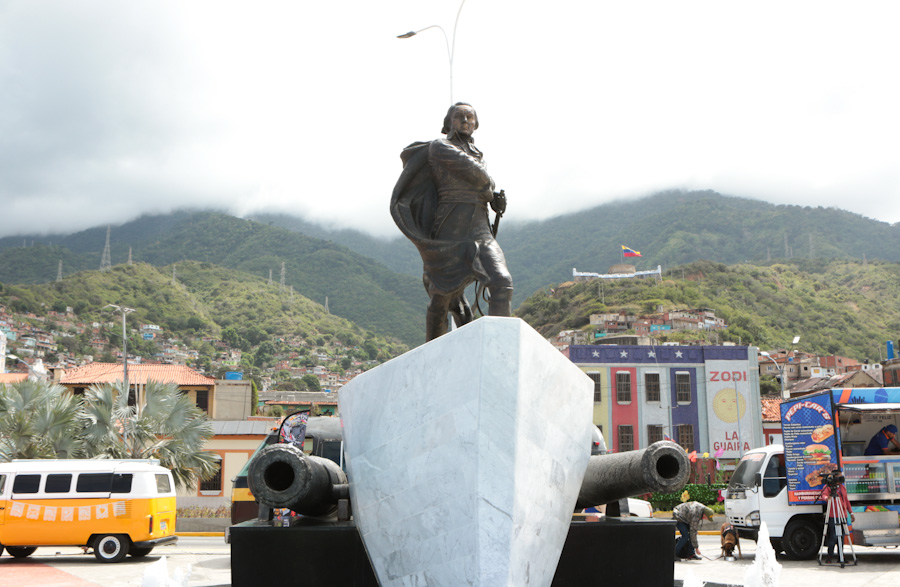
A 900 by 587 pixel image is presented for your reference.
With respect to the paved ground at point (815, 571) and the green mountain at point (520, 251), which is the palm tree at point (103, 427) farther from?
the green mountain at point (520, 251)

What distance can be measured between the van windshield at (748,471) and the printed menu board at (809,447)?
921 mm

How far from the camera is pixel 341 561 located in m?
4.72

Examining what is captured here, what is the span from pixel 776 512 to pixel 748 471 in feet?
3.53

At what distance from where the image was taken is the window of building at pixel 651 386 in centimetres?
3841

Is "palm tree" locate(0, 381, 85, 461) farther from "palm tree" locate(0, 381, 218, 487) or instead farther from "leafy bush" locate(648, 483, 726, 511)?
"leafy bush" locate(648, 483, 726, 511)

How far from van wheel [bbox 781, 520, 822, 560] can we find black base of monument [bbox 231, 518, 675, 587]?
36.6 feet

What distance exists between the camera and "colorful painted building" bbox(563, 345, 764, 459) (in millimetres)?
37938

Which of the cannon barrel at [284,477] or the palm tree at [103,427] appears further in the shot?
the palm tree at [103,427]

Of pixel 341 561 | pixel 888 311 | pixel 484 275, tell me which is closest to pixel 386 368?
pixel 341 561

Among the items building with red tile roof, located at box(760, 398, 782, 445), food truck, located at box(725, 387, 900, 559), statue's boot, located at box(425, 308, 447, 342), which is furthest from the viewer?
building with red tile roof, located at box(760, 398, 782, 445)

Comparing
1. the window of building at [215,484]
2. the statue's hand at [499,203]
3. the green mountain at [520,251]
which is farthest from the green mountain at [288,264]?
the statue's hand at [499,203]

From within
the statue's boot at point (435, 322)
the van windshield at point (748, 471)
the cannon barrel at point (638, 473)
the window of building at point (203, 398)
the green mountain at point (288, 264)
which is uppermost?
the green mountain at point (288, 264)

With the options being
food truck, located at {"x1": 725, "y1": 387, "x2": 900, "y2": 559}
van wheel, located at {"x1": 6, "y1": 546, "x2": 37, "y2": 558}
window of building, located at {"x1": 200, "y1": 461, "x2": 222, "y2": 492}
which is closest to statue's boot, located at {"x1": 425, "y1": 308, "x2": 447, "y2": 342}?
food truck, located at {"x1": 725, "y1": 387, "x2": 900, "y2": 559}

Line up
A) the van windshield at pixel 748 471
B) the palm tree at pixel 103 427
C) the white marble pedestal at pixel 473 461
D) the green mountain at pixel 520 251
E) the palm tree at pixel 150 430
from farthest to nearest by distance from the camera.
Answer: the green mountain at pixel 520 251 < the palm tree at pixel 150 430 < the palm tree at pixel 103 427 < the van windshield at pixel 748 471 < the white marble pedestal at pixel 473 461
